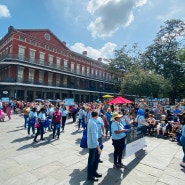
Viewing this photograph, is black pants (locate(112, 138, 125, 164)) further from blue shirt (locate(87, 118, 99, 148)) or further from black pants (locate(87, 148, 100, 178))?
blue shirt (locate(87, 118, 99, 148))

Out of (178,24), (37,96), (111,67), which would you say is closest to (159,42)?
(178,24)

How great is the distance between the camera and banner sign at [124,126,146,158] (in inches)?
195

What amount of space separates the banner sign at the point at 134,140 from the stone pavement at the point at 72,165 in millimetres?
376

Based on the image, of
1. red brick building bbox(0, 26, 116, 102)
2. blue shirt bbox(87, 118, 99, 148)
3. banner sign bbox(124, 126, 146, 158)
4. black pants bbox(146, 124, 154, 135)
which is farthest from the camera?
red brick building bbox(0, 26, 116, 102)

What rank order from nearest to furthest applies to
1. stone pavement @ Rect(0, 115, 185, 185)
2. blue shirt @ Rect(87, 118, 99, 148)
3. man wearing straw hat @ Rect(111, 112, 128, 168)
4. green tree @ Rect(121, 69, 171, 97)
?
blue shirt @ Rect(87, 118, 99, 148) < stone pavement @ Rect(0, 115, 185, 185) < man wearing straw hat @ Rect(111, 112, 128, 168) < green tree @ Rect(121, 69, 171, 97)

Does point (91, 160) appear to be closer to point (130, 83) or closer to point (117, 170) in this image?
point (117, 170)

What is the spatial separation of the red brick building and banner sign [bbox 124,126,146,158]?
23614 mm

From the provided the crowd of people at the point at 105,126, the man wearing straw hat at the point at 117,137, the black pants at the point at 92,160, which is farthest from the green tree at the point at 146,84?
the black pants at the point at 92,160

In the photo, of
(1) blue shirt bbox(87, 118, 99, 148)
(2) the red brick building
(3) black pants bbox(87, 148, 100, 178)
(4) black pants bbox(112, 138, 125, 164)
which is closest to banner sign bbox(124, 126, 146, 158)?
(4) black pants bbox(112, 138, 125, 164)

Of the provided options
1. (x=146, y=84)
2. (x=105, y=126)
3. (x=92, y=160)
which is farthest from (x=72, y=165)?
(x=146, y=84)

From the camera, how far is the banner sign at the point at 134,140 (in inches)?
195

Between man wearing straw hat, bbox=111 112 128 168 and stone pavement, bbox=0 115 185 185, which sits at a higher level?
man wearing straw hat, bbox=111 112 128 168

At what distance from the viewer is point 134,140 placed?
5371mm

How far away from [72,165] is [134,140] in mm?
2163
